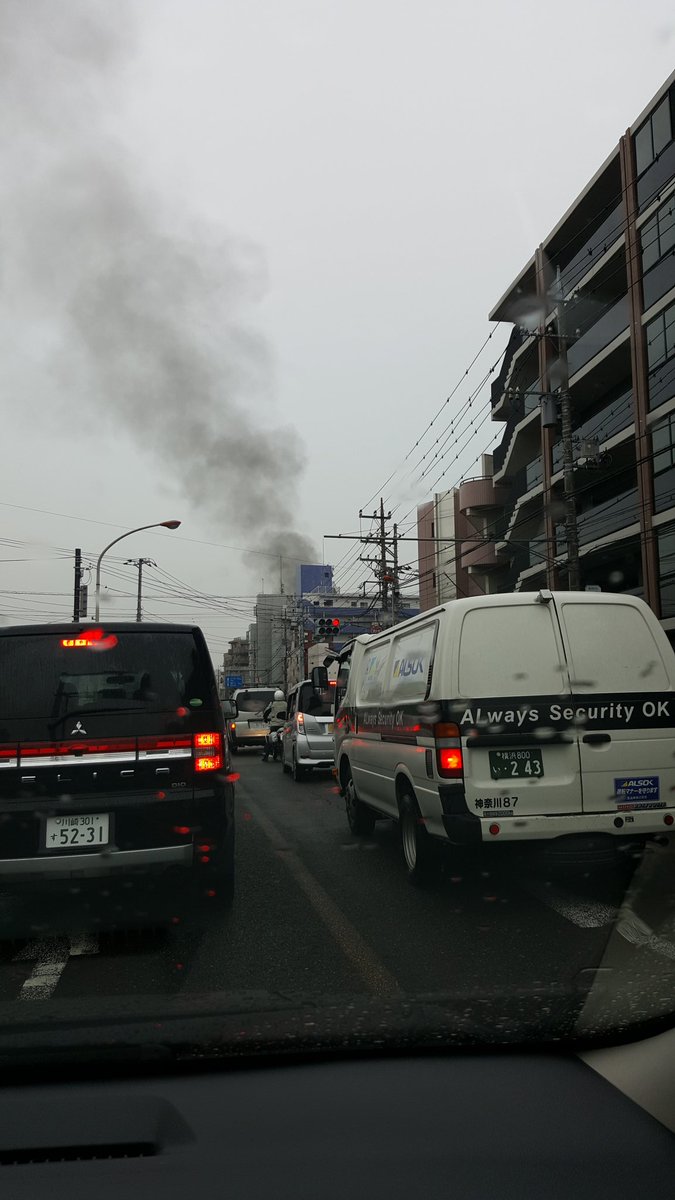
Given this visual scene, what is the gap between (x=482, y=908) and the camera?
19.7ft

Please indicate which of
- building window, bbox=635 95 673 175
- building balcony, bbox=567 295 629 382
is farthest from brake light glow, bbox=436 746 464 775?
building window, bbox=635 95 673 175

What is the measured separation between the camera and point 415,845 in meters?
6.70

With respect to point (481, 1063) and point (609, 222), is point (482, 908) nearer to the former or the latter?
point (481, 1063)

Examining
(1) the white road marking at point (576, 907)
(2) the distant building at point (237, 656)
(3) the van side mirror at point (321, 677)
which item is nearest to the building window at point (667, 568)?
(3) the van side mirror at point (321, 677)

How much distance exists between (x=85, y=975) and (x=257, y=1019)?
1.96 metres

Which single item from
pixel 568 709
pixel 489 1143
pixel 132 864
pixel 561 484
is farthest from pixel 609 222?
pixel 489 1143

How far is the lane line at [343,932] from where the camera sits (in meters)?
4.38

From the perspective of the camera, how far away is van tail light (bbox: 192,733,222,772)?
534cm

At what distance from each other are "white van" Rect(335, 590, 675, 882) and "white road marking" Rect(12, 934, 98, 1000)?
92.4 inches

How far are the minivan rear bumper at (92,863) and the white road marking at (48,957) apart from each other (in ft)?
1.40

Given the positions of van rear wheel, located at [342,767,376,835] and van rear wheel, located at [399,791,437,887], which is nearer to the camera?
van rear wheel, located at [399,791,437,887]

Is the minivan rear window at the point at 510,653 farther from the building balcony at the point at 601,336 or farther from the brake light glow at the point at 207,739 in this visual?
the building balcony at the point at 601,336

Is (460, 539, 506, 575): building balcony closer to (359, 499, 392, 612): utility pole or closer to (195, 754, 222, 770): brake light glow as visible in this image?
(359, 499, 392, 612): utility pole

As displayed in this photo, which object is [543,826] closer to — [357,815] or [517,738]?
[517,738]
